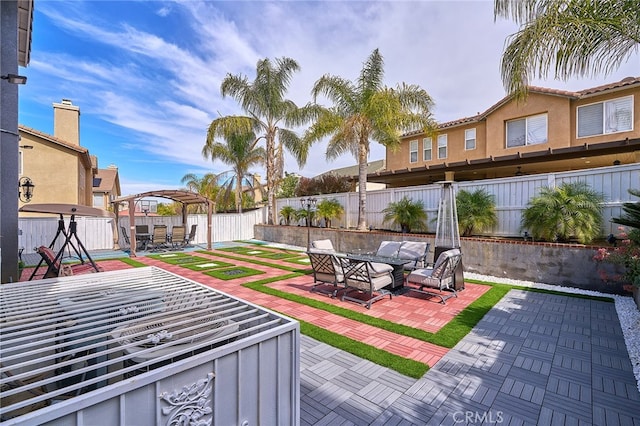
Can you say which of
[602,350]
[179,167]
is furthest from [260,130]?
[179,167]

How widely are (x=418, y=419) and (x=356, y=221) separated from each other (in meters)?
11.6

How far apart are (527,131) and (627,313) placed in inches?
438

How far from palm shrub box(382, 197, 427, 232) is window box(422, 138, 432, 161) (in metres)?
6.55

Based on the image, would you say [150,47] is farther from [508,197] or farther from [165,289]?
[508,197]

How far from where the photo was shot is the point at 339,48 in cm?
1220

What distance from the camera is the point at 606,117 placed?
1205cm

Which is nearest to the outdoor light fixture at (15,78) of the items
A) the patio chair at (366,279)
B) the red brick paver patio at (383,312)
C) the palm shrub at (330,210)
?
the red brick paver patio at (383,312)

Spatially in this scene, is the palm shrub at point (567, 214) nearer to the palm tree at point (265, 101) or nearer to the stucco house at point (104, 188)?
the palm tree at point (265, 101)

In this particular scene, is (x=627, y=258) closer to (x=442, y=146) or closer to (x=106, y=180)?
(x=442, y=146)

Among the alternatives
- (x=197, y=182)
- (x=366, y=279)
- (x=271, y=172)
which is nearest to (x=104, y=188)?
(x=197, y=182)

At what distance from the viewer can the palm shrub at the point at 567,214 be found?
7.34 metres

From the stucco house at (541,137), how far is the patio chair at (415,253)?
18.2 ft

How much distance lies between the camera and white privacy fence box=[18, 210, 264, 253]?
536 inches

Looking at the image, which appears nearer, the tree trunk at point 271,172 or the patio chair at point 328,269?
the patio chair at point 328,269
